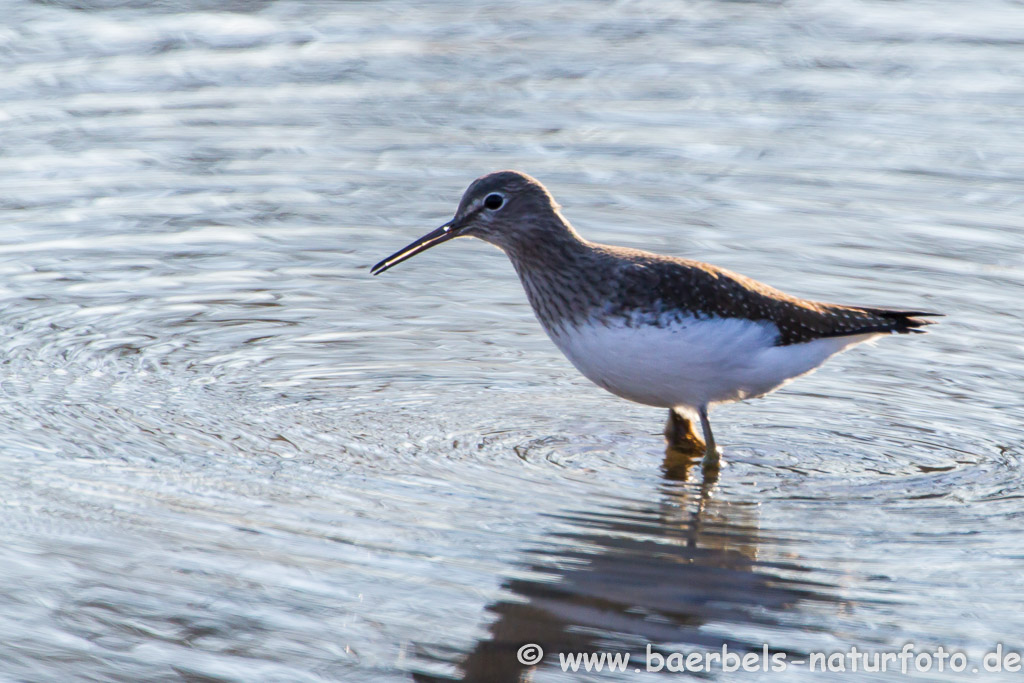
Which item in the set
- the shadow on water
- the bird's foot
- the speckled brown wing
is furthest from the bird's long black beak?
the shadow on water

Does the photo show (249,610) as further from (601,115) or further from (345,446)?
(601,115)

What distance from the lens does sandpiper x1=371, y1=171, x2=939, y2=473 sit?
780 centimetres

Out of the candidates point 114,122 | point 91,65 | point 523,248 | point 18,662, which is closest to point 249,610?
point 18,662

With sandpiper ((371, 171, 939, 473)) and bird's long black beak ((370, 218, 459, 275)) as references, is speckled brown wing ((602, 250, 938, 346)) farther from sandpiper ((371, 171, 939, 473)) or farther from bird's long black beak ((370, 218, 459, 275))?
bird's long black beak ((370, 218, 459, 275))

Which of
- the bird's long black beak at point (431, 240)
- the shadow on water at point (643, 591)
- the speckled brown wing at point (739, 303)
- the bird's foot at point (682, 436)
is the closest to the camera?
the shadow on water at point (643, 591)

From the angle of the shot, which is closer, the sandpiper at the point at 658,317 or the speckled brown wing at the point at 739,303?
the sandpiper at the point at 658,317

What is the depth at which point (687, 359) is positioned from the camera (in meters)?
7.79

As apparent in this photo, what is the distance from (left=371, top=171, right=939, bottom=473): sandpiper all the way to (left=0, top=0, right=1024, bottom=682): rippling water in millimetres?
553

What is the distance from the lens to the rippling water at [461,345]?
249 inches

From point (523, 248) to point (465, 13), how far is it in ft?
32.8

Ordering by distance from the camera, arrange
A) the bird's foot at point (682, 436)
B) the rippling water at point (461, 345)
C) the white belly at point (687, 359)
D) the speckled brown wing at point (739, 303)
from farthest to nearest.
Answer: the bird's foot at point (682, 436) < the speckled brown wing at point (739, 303) < the white belly at point (687, 359) < the rippling water at point (461, 345)

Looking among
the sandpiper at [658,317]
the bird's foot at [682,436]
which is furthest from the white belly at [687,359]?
the bird's foot at [682,436]

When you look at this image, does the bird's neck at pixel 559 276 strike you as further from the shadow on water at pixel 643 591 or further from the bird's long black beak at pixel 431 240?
the shadow on water at pixel 643 591

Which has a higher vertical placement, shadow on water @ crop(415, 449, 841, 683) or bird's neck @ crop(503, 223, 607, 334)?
bird's neck @ crop(503, 223, 607, 334)
